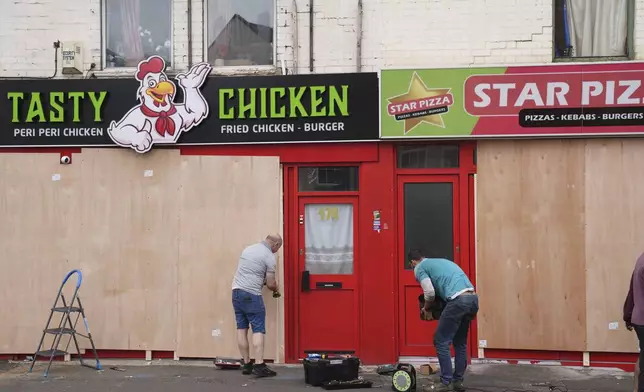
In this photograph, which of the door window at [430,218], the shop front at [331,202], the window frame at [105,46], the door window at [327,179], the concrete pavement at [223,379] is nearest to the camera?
the concrete pavement at [223,379]

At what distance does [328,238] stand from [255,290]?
4.45 ft

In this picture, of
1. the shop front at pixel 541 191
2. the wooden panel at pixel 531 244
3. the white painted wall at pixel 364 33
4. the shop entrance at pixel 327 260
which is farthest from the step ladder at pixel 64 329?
the wooden panel at pixel 531 244

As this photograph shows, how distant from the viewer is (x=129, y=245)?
9.68 metres

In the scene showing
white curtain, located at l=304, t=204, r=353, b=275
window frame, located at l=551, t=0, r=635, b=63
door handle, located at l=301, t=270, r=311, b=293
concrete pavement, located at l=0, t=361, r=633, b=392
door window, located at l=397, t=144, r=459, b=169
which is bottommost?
concrete pavement, located at l=0, t=361, r=633, b=392

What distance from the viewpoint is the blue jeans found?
25.9ft

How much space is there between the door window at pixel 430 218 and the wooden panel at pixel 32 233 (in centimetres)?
452

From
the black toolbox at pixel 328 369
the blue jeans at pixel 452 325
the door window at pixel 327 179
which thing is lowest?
the black toolbox at pixel 328 369

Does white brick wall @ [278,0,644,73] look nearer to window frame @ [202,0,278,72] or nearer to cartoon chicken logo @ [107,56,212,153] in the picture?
Result: window frame @ [202,0,278,72]

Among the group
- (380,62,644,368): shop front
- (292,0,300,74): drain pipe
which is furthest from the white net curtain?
(292,0,300,74): drain pipe

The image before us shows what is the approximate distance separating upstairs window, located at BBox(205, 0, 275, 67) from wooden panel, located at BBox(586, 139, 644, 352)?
4603mm

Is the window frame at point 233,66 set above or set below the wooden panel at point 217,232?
above

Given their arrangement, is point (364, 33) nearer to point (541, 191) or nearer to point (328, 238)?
point (328, 238)

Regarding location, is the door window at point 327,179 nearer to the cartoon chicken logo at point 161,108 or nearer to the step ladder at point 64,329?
the cartoon chicken logo at point 161,108

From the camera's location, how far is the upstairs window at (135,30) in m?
10.0
